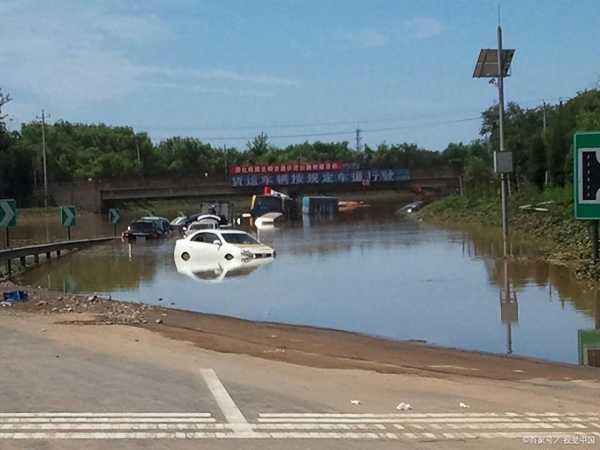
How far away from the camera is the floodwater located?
1731cm

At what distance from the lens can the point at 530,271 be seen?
93.3 ft

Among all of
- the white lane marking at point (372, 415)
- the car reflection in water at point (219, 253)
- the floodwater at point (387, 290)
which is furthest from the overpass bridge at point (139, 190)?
the white lane marking at point (372, 415)

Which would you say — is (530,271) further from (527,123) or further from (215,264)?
(527,123)

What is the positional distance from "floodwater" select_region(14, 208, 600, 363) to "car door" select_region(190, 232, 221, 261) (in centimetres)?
120

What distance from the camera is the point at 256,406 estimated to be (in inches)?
372

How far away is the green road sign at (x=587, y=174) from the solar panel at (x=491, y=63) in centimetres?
1251

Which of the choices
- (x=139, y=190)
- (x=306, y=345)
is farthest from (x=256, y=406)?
(x=139, y=190)

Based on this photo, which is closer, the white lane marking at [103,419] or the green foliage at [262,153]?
the white lane marking at [103,419]

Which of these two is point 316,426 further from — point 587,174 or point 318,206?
point 318,206

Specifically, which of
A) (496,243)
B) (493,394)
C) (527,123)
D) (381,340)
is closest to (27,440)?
(493,394)

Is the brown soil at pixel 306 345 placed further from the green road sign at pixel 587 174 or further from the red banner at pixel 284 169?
the red banner at pixel 284 169

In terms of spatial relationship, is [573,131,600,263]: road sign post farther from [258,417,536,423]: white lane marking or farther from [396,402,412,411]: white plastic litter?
[258,417,536,423]: white lane marking

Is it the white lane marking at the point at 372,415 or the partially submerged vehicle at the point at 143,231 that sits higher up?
the white lane marking at the point at 372,415

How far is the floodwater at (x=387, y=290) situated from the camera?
17.3 m
